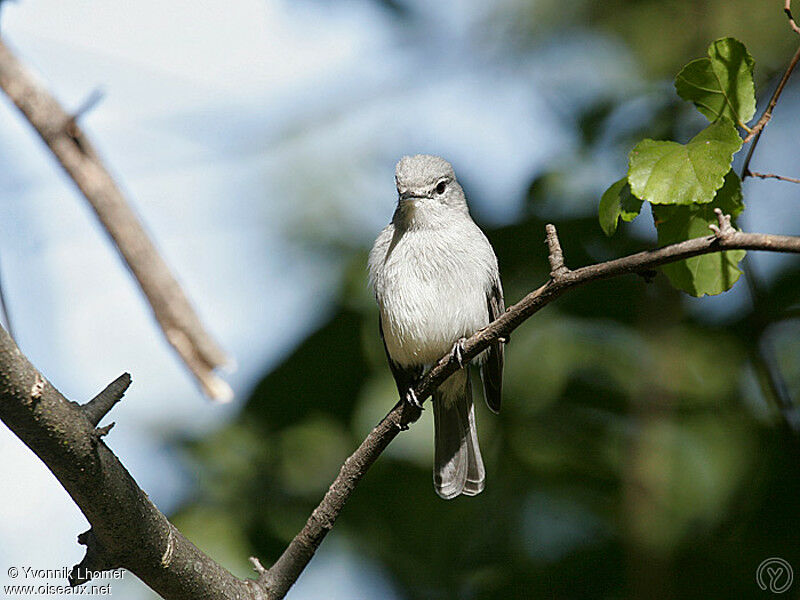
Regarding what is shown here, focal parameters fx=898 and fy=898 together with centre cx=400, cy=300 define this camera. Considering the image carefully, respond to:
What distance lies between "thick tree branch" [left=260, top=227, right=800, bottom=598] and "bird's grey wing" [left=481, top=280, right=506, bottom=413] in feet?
2.49

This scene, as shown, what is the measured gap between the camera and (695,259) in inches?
95.6

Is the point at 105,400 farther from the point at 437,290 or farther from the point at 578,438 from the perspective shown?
the point at 578,438

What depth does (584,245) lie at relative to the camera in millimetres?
4301

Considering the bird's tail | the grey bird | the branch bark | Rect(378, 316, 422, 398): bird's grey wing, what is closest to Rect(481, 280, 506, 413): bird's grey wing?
the grey bird

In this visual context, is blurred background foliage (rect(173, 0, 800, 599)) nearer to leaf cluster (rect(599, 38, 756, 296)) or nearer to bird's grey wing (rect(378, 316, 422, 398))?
bird's grey wing (rect(378, 316, 422, 398))

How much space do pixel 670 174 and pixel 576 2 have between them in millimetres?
3247

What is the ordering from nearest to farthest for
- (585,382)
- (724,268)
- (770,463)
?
(724,268)
(770,463)
(585,382)

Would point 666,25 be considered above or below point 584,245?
above

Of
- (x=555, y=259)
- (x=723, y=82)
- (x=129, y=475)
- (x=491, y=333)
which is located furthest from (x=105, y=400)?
(x=723, y=82)

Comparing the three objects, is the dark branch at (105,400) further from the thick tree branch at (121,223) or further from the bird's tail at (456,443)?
the bird's tail at (456,443)

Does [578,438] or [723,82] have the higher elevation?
[723,82]

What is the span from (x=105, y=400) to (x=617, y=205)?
1431 mm

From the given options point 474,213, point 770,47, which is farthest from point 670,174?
point 770,47

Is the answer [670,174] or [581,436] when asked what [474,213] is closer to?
[581,436]
